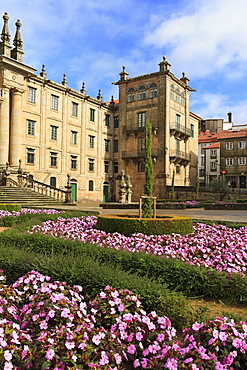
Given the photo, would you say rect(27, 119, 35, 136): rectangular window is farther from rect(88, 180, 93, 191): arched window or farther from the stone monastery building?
rect(88, 180, 93, 191): arched window

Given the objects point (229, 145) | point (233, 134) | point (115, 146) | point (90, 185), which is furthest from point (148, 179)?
point (233, 134)

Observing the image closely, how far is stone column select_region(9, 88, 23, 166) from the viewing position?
30.8m

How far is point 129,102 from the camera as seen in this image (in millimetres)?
43312

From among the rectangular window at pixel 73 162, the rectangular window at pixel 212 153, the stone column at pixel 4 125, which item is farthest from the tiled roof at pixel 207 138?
the stone column at pixel 4 125

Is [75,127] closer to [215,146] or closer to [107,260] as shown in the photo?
[215,146]

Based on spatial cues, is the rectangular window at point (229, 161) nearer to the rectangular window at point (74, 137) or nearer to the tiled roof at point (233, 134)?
the tiled roof at point (233, 134)

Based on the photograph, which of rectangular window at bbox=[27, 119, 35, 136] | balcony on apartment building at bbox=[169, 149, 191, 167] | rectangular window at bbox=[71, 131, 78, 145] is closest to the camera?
rectangular window at bbox=[27, 119, 35, 136]

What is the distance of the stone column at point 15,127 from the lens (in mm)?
30753

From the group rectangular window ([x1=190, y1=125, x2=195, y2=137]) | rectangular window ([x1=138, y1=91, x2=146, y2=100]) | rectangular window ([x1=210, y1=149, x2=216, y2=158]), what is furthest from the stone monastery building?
rectangular window ([x1=210, y1=149, x2=216, y2=158])

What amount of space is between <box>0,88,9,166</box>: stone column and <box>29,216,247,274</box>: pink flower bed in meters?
22.5

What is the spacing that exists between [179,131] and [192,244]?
118 feet

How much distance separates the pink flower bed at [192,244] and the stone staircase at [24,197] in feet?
46.7

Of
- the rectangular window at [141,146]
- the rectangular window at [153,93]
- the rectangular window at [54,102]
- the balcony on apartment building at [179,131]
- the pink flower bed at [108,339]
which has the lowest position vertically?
the pink flower bed at [108,339]

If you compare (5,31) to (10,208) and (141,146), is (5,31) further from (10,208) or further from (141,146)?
(10,208)
